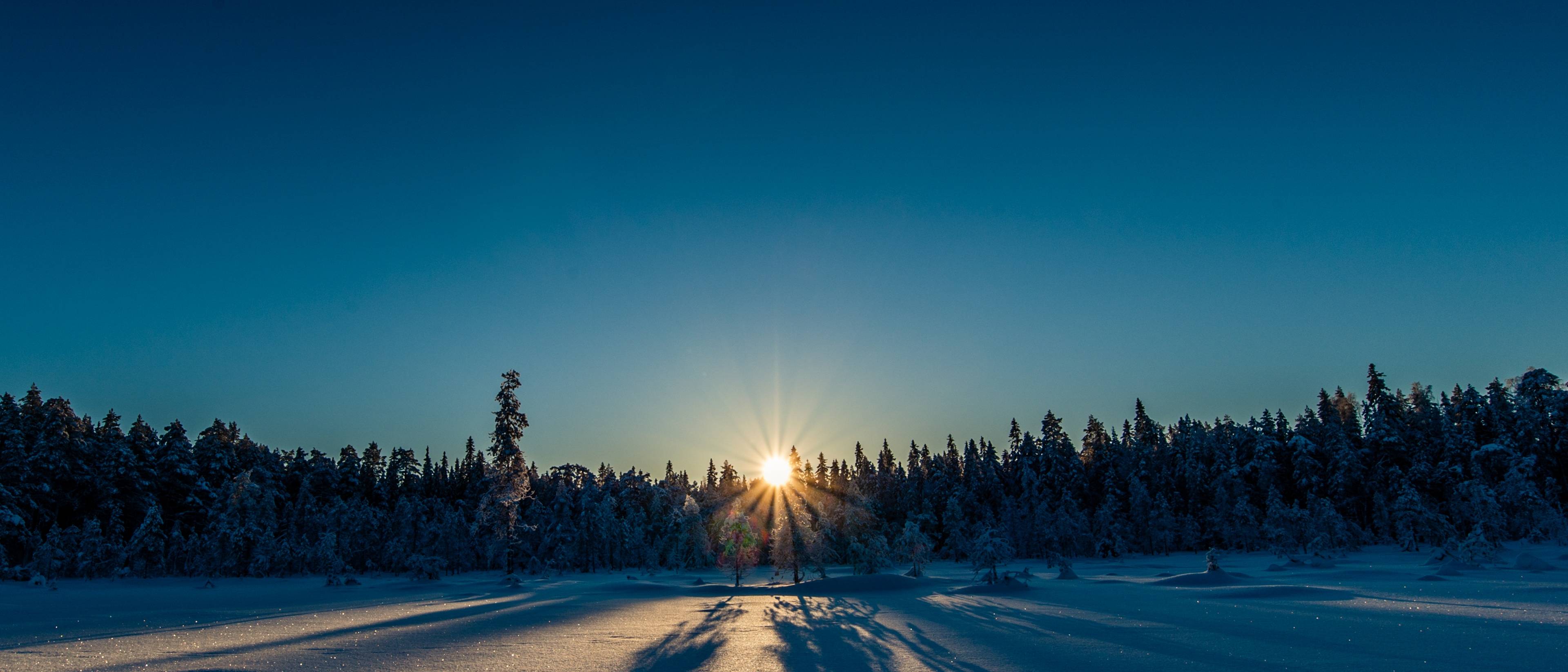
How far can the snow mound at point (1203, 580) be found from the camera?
41.3 meters

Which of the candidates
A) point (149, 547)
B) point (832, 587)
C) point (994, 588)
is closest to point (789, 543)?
point (832, 587)

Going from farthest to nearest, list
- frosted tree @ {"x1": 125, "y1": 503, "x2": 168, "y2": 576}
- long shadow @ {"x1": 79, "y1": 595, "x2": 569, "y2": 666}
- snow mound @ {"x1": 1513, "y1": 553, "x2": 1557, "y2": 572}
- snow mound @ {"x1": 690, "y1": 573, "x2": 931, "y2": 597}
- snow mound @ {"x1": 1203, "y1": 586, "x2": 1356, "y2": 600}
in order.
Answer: frosted tree @ {"x1": 125, "y1": 503, "x2": 168, "y2": 576}
snow mound @ {"x1": 690, "y1": 573, "x2": 931, "y2": 597}
snow mound @ {"x1": 1513, "y1": 553, "x2": 1557, "y2": 572}
snow mound @ {"x1": 1203, "y1": 586, "x2": 1356, "y2": 600}
long shadow @ {"x1": 79, "y1": 595, "x2": 569, "y2": 666}

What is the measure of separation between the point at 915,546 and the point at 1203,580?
62.1 ft

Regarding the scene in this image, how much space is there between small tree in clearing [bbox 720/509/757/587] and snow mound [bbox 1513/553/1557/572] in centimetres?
4750

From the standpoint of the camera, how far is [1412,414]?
287 feet

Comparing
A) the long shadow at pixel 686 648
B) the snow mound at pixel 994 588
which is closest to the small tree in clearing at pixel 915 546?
the snow mound at pixel 994 588

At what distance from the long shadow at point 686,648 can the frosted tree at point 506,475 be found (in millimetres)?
34258

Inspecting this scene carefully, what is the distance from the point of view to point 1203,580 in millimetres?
42656

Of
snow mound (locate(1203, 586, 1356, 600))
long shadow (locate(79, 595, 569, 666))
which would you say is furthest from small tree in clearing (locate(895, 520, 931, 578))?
long shadow (locate(79, 595, 569, 666))

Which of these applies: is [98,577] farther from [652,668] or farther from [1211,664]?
[1211,664]

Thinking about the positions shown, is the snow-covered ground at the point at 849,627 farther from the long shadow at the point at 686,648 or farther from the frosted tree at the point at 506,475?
the frosted tree at the point at 506,475

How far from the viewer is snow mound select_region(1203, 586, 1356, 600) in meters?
31.7

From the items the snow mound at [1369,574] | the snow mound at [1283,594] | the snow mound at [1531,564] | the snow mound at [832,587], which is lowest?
the snow mound at [832,587]

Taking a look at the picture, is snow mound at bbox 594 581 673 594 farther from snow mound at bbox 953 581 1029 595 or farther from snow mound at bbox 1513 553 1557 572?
snow mound at bbox 1513 553 1557 572
